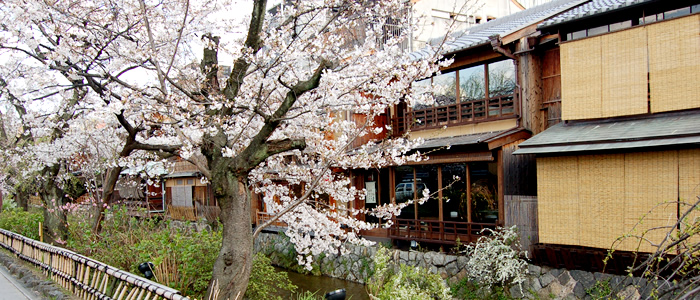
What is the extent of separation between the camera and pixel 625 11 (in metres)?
10.6

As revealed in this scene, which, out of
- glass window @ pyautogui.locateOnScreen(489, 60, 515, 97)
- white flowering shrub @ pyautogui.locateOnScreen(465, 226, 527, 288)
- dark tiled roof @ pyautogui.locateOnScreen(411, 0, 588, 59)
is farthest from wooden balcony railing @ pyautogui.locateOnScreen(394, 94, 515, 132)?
white flowering shrub @ pyautogui.locateOnScreen(465, 226, 527, 288)

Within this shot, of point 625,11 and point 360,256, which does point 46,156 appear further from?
point 625,11

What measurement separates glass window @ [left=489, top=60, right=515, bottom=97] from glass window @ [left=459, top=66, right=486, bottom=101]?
0.27 m

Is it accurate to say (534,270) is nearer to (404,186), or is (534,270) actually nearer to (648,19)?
(404,186)

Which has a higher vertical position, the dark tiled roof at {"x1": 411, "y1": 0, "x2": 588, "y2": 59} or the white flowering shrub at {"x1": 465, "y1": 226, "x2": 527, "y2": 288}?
the dark tiled roof at {"x1": 411, "y1": 0, "x2": 588, "y2": 59}

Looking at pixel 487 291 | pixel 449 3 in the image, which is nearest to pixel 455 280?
pixel 487 291

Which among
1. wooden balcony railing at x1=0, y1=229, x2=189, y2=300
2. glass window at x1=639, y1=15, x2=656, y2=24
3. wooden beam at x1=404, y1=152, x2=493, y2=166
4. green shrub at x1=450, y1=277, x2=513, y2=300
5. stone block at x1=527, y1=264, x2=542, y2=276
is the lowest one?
green shrub at x1=450, y1=277, x2=513, y2=300

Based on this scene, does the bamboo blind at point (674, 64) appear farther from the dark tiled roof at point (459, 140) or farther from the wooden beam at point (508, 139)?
the dark tiled roof at point (459, 140)

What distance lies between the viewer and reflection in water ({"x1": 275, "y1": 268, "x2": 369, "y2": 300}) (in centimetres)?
1411

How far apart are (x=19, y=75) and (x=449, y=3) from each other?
16908 millimetres

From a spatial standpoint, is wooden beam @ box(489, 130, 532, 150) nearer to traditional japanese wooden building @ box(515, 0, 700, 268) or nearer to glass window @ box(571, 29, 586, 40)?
traditional japanese wooden building @ box(515, 0, 700, 268)

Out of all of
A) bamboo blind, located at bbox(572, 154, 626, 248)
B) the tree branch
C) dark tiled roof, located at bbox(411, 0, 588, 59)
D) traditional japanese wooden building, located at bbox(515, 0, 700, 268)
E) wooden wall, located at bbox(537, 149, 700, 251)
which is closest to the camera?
the tree branch

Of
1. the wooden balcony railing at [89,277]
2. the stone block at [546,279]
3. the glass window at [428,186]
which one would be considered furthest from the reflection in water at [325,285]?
the wooden balcony railing at [89,277]

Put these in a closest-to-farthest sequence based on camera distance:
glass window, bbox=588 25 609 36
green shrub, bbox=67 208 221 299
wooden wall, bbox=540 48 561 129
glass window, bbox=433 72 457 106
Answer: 1. green shrub, bbox=67 208 221 299
2. glass window, bbox=588 25 609 36
3. wooden wall, bbox=540 48 561 129
4. glass window, bbox=433 72 457 106
